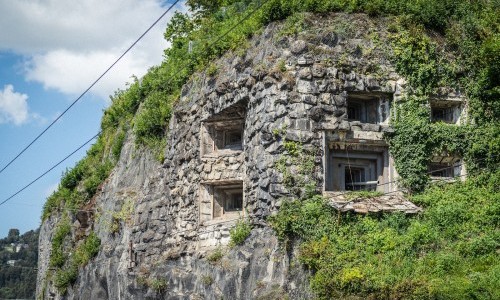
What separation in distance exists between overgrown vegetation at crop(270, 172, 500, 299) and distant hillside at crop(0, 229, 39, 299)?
5400 cm

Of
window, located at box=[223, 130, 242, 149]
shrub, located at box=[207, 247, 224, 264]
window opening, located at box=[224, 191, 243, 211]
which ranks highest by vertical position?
window, located at box=[223, 130, 242, 149]

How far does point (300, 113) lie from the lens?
17.3 metres

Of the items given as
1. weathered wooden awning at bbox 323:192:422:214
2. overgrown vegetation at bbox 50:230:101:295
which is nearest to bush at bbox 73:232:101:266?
overgrown vegetation at bbox 50:230:101:295

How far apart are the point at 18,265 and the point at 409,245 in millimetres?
75920

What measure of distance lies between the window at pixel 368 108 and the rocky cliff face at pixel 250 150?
2.0 inches

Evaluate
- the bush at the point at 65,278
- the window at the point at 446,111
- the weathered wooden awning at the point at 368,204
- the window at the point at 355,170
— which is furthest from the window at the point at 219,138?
the bush at the point at 65,278

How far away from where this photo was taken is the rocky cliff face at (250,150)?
56.3 feet

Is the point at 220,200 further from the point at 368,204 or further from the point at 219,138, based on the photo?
the point at 368,204

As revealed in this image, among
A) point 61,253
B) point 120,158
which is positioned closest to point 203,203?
point 120,158

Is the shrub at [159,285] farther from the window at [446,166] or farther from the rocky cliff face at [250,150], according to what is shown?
the window at [446,166]

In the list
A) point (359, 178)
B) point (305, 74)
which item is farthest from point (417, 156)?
point (305, 74)

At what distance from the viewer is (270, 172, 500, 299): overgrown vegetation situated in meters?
14.0

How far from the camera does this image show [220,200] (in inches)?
803

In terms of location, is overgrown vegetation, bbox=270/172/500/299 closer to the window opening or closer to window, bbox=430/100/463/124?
window, bbox=430/100/463/124
